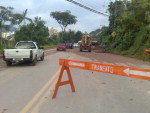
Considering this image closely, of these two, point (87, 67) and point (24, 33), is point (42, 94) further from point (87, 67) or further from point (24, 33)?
point (24, 33)

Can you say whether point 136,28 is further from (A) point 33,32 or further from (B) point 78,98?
(A) point 33,32

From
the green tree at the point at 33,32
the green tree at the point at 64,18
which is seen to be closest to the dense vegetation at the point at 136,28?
the green tree at the point at 33,32

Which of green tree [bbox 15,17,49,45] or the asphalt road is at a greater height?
green tree [bbox 15,17,49,45]

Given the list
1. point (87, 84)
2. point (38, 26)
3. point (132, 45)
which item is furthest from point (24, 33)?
point (87, 84)

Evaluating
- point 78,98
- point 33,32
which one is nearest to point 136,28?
point 78,98

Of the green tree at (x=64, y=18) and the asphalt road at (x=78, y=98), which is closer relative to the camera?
the asphalt road at (x=78, y=98)

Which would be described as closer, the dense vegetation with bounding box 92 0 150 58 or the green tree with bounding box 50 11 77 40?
the dense vegetation with bounding box 92 0 150 58

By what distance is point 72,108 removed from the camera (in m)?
6.16

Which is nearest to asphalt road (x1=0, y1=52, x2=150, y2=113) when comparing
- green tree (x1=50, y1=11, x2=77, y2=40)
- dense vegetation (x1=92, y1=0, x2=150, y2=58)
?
dense vegetation (x1=92, y1=0, x2=150, y2=58)

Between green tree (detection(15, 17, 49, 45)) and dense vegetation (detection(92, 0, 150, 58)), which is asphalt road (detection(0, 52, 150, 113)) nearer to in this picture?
dense vegetation (detection(92, 0, 150, 58))

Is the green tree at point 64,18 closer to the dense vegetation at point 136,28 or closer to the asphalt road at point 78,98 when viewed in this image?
the dense vegetation at point 136,28

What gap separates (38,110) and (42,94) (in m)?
1.76

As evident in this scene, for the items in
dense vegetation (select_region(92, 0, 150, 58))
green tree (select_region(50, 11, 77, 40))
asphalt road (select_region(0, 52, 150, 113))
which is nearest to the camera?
asphalt road (select_region(0, 52, 150, 113))

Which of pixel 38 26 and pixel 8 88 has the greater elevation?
pixel 38 26
